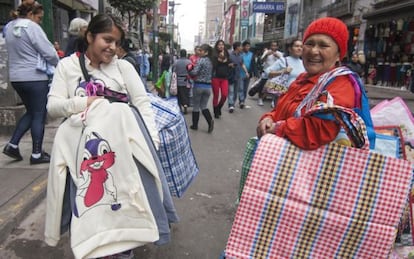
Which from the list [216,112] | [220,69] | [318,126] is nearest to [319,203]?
[318,126]

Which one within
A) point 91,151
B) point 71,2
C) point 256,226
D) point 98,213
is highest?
point 71,2

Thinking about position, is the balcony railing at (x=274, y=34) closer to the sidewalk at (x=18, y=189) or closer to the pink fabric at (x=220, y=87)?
the pink fabric at (x=220, y=87)

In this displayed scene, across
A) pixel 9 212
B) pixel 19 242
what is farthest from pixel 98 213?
pixel 9 212

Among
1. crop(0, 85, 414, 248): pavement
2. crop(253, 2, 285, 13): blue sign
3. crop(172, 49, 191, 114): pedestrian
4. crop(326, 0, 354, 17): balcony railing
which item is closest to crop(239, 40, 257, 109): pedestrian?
crop(172, 49, 191, 114): pedestrian

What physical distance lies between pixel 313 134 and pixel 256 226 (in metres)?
0.43

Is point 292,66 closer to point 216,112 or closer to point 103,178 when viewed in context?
point 216,112

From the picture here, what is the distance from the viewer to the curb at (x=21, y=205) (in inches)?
125

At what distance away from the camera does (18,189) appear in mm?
3842

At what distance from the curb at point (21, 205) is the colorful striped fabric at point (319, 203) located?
2.48m

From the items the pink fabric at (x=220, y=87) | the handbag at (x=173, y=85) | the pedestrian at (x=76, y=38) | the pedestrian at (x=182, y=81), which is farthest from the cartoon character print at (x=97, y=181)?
the pedestrian at (x=182, y=81)

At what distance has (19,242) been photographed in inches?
121

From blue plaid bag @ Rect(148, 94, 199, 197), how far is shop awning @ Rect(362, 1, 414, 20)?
52.6ft

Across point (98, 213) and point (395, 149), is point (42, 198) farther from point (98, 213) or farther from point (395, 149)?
point (395, 149)

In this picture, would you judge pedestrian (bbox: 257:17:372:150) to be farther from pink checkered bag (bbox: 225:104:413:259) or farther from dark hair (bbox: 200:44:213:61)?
dark hair (bbox: 200:44:213:61)
